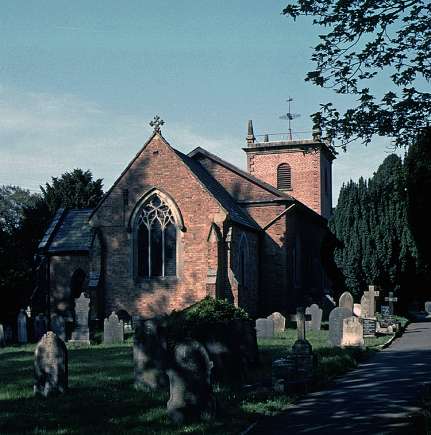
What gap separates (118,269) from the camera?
31734 mm

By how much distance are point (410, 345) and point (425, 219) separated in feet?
14.9

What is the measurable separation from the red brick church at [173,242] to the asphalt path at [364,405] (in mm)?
13483

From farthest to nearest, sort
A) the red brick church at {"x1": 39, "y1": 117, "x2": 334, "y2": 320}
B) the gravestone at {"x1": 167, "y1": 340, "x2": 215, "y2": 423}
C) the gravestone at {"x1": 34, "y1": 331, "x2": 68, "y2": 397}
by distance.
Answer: the red brick church at {"x1": 39, "y1": 117, "x2": 334, "y2": 320} → the gravestone at {"x1": 34, "y1": 331, "x2": 68, "y2": 397} → the gravestone at {"x1": 167, "y1": 340, "x2": 215, "y2": 423}

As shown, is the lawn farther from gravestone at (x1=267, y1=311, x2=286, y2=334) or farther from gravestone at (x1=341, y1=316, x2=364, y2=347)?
gravestone at (x1=267, y1=311, x2=286, y2=334)

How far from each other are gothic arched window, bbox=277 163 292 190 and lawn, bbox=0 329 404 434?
32.1 m

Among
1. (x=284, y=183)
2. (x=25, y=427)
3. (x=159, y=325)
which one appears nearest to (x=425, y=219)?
(x=159, y=325)

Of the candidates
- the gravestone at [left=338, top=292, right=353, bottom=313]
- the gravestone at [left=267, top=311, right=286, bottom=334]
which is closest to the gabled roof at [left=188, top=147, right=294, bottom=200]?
the gravestone at [left=267, top=311, right=286, bottom=334]

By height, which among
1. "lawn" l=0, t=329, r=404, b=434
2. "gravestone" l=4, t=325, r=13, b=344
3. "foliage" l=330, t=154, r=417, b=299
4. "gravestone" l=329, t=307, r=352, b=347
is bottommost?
"lawn" l=0, t=329, r=404, b=434

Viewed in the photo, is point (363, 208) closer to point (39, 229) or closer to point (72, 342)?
point (72, 342)

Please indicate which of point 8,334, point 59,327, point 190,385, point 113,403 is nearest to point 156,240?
point 59,327

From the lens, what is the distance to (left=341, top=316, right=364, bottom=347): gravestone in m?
20.3

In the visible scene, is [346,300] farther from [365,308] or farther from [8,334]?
[8,334]

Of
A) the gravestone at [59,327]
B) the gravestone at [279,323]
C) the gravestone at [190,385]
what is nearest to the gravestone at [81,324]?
the gravestone at [59,327]

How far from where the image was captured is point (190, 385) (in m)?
10.5
